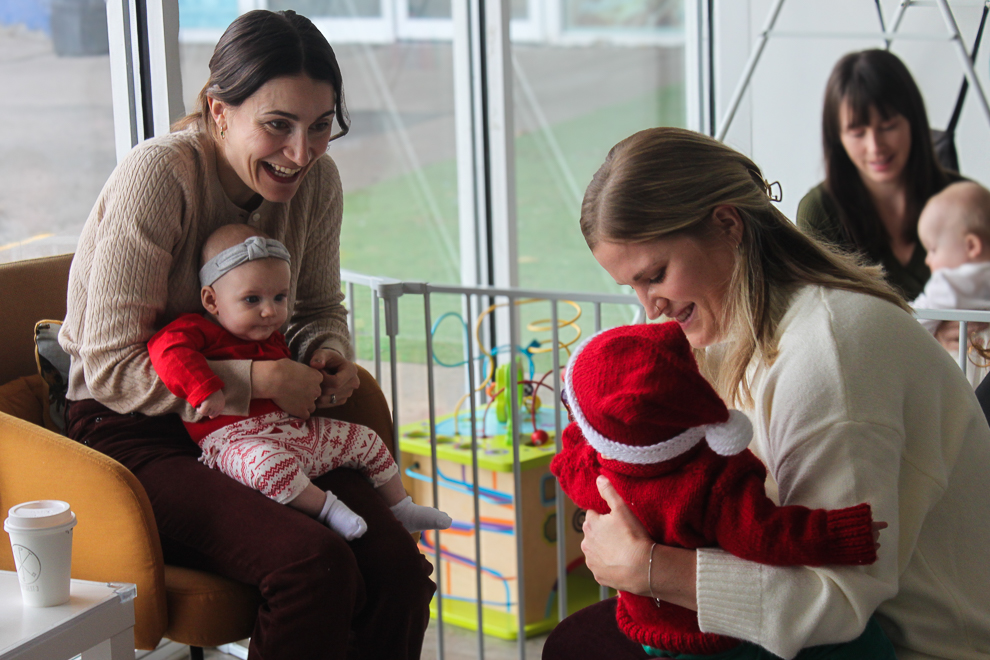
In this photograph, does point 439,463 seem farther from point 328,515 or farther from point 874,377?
point 874,377

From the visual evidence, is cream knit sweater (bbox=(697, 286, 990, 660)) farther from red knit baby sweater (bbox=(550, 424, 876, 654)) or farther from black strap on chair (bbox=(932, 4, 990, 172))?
black strap on chair (bbox=(932, 4, 990, 172))

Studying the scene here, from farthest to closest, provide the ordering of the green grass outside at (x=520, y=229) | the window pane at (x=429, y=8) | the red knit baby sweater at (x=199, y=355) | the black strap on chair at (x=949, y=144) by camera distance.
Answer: the green grass outside at (x=520, y=229)
the window pane at (x=429, y=8)
the black strap on chair at (x=949, y=144)
the red knit baby sweater at (x=199, y=355)

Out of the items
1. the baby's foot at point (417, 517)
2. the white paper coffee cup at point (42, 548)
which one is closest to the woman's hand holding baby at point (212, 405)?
the white paper coffee cup at point (42, 548)

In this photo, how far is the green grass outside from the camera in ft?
12.0

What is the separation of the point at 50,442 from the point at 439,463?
4.88 feet

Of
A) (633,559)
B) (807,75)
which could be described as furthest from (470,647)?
(807,75)

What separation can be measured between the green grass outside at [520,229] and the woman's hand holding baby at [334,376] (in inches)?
63.9

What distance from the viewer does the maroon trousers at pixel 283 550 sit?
4.49 feet

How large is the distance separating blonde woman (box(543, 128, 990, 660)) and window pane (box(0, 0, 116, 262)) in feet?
5.34

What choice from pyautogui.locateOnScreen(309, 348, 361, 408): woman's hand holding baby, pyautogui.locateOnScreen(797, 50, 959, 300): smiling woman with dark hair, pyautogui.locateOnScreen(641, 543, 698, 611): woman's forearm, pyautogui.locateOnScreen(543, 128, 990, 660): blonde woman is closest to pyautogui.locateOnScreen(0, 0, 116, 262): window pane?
pyautogui.locateOnScreen(309, 348, 361, 408): woman's hand holding baby

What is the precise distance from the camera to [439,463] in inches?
110

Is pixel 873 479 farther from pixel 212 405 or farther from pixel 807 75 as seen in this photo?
pixel 807 75

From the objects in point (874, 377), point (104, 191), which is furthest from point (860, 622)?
point (104, 191)

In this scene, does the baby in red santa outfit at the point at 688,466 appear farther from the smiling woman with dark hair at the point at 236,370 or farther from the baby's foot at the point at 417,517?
the baby's foot at the point at 417,517
